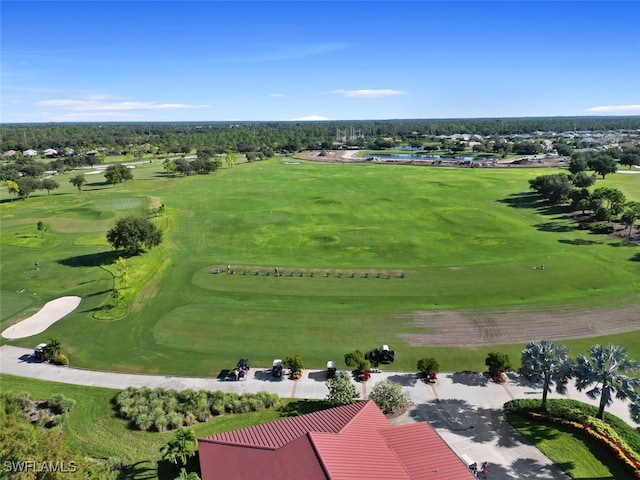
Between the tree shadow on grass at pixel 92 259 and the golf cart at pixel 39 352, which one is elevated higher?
the tree shadow on grass at pixel 92 259

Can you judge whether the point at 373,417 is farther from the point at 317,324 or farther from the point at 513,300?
the point at 513,300

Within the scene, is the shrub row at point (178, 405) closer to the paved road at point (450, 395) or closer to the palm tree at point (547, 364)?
the paved road at point (450, 395)

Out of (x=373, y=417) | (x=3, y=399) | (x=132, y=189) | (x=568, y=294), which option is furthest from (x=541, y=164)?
(x=3, y=399)

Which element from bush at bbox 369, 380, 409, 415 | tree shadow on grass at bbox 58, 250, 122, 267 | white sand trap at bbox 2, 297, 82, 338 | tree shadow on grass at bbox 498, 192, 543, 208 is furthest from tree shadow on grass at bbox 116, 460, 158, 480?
tree shadow on grass at bbox 498, 192, 543, 208

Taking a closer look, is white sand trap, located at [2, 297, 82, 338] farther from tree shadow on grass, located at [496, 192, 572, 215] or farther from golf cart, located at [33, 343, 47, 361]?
tree shadow on grass, located at [496, 192, 572, 215]

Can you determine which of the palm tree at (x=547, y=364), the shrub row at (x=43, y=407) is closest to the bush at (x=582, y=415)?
the palm tree at (x=547, y=364)

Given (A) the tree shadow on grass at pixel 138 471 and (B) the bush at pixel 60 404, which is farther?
(B) the bush at pixel 60 404
